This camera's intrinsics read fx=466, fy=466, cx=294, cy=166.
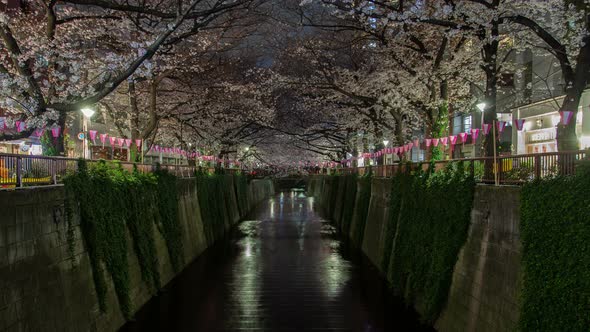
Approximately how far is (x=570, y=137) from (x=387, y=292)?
9286mm

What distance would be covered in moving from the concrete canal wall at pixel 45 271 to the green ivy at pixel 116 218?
274 millimetres

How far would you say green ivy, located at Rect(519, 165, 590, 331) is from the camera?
6703 mm

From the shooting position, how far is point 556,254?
24.1 feet

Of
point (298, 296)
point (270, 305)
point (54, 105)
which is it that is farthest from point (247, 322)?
point (54, 105)

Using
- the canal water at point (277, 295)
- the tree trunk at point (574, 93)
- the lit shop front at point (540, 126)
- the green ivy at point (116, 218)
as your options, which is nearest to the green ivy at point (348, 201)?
the canal water at point (277, 295)

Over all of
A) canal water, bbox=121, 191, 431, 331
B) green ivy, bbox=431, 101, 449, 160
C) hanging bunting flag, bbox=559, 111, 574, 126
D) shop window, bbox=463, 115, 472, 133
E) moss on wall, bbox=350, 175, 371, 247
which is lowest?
canal water, bbox=121, 191, 431, 331

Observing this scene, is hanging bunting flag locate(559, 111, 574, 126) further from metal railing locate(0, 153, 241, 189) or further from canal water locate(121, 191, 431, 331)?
metal railing locate(0, 153, 241, 189)

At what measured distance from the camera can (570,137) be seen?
12164mm

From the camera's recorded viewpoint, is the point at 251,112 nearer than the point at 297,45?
No

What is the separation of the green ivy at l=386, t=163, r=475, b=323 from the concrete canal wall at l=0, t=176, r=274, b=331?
8.99 meters

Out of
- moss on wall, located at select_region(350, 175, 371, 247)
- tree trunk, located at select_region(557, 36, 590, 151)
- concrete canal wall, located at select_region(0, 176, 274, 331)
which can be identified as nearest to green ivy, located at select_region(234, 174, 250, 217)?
moss on wall, located at select_region(350, 175, 371, 247)

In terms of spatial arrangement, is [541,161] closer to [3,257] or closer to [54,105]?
[3,257]

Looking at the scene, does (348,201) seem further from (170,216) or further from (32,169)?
(32,169)

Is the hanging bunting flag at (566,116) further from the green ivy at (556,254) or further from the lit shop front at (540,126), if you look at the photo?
the lit shop front at (540,126)
